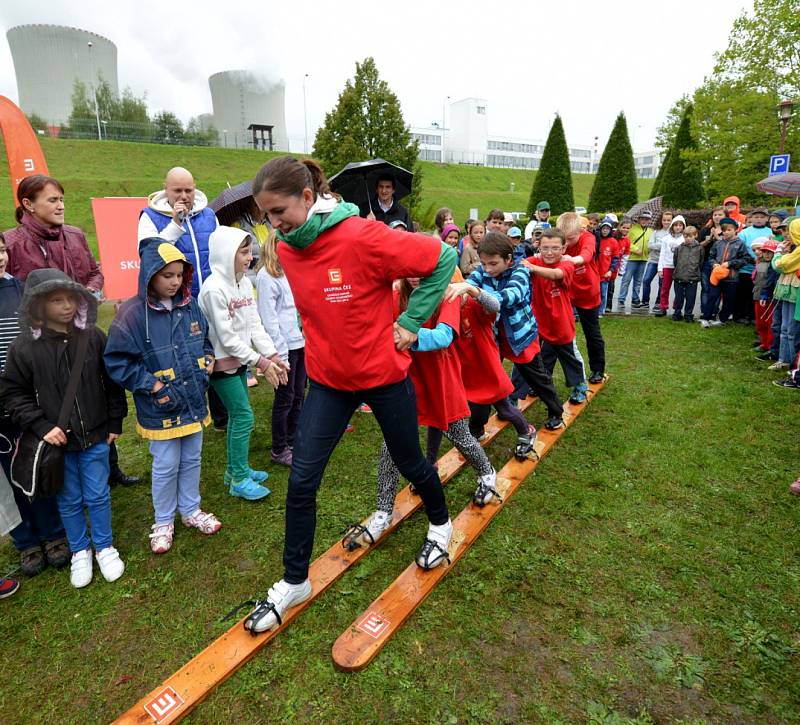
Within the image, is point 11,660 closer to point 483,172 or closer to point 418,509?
point 418,509

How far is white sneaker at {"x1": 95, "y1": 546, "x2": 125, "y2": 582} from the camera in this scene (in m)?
3.07

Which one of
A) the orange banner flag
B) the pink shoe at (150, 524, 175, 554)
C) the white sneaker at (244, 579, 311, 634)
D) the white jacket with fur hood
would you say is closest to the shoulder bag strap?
the white jacket with fur hood

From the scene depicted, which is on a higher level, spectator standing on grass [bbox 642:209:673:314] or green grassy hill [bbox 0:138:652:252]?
green grassy hill [bbox 0:138:652:252]

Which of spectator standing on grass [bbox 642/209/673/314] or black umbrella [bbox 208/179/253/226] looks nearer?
black umbrella [bbox 208/179/253/226]

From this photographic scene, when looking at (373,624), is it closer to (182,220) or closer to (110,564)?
(110,564)

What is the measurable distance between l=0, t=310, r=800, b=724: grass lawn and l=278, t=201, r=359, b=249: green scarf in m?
2.02

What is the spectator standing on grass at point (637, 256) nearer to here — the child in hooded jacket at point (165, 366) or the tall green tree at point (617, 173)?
the child in hooded jacket at point (165, 366)

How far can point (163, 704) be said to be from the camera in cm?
219

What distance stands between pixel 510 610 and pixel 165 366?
2541 mm

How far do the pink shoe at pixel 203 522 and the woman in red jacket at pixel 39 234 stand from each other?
2.06 m

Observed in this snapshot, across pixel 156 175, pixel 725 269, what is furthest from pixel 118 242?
pixel 156 175

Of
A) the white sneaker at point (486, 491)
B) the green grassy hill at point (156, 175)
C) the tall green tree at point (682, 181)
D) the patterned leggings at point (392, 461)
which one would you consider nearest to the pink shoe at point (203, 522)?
the patterned leggings at point (392, 461)

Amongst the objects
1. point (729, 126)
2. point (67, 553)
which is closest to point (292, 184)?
point (67, 553)

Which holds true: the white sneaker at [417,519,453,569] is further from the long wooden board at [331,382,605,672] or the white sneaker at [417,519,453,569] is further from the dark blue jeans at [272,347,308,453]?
the dark blue jeans at [272,347,308,453]
